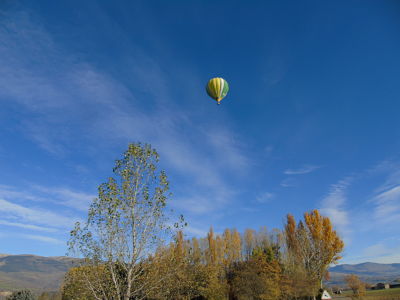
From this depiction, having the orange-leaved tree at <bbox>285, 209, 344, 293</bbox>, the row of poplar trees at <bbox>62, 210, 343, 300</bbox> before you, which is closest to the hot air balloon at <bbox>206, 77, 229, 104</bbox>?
the row of poplar trees at <bbox>62, 210, 343, 300</bbox>

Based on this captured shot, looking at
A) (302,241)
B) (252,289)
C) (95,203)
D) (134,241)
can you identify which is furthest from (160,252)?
(302,241)

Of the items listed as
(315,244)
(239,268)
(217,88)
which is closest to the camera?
(217,88)

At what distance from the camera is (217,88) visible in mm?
27438

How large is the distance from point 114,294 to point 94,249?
262 cm

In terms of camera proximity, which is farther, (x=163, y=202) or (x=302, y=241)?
(x=302, y=241)

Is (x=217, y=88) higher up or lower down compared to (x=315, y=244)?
higher up

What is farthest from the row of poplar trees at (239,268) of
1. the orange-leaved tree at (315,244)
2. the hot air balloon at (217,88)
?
the hot air balloon at (217,88)

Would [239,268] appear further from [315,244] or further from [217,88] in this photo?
[217,88]

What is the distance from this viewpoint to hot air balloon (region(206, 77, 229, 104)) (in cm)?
2741

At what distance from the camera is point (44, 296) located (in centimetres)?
7844

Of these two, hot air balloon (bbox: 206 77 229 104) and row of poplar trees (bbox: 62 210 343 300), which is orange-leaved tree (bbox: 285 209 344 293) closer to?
row of poplar trees (bbox: 62 210 343 300)

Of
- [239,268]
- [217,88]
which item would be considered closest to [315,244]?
[239,268]

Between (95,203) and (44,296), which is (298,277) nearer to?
(95,203)

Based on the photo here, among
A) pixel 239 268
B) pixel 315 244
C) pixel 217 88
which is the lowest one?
pixel 239 268
